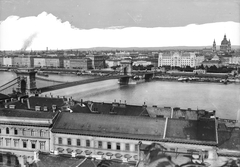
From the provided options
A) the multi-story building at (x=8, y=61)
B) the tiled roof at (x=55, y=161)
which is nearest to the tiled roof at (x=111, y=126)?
the tiled roof at (x=55, y=161)

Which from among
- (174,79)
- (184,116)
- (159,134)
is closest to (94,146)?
(159,134)

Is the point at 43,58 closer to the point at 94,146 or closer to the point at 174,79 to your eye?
the point at 174,79

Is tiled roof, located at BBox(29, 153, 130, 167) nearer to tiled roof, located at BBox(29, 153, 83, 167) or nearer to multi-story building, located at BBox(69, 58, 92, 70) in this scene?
tiled roof, located at BBox(29, 153, 83, 167)

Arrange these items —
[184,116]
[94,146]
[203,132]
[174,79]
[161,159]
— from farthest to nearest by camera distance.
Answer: [174,79] → [184,116] → [94,146] → [203,132] → [161,159]

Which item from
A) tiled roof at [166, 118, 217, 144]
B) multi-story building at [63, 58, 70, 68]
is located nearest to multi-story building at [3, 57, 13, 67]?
multi-story building at [63, 58, 70, 68]

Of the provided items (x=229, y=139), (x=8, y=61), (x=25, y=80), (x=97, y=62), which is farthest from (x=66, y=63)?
(x=229, y=139)

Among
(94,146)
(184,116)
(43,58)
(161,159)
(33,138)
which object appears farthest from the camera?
(43,58)
